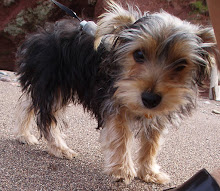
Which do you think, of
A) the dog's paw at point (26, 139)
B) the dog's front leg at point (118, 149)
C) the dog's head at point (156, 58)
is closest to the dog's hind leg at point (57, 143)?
the dog's paw at point (26, 139)

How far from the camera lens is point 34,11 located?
37.7 ft

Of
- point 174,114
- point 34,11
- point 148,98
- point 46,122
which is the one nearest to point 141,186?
point 174,114

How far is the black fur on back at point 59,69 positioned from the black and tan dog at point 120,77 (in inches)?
0.4

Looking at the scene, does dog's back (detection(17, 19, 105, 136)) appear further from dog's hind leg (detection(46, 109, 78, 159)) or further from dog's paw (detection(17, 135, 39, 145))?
dog's paw (detection(17, 135, 39, 145))

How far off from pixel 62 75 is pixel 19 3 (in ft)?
32.1

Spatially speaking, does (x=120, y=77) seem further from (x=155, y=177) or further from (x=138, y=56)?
(x=155, y=177)

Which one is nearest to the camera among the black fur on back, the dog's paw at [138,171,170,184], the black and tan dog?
the black and tan dog

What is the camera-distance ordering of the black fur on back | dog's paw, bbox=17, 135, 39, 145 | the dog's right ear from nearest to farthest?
the dog's right ear → the black fur on back → dog's paw, bbox=17, 135, 39, 145

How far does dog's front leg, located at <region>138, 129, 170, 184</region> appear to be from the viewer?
2830 mm

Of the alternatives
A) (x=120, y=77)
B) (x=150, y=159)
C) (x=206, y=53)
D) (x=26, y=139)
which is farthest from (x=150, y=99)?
(x=26, y=139)

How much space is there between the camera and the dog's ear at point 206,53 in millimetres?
2456

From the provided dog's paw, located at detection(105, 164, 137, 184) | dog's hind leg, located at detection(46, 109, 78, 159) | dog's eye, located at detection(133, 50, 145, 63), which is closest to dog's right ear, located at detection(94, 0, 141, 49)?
dog's eye, located at detection(133, 50, 145, 63)

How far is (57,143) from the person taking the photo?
3.26m

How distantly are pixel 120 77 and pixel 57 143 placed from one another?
1.21 m
